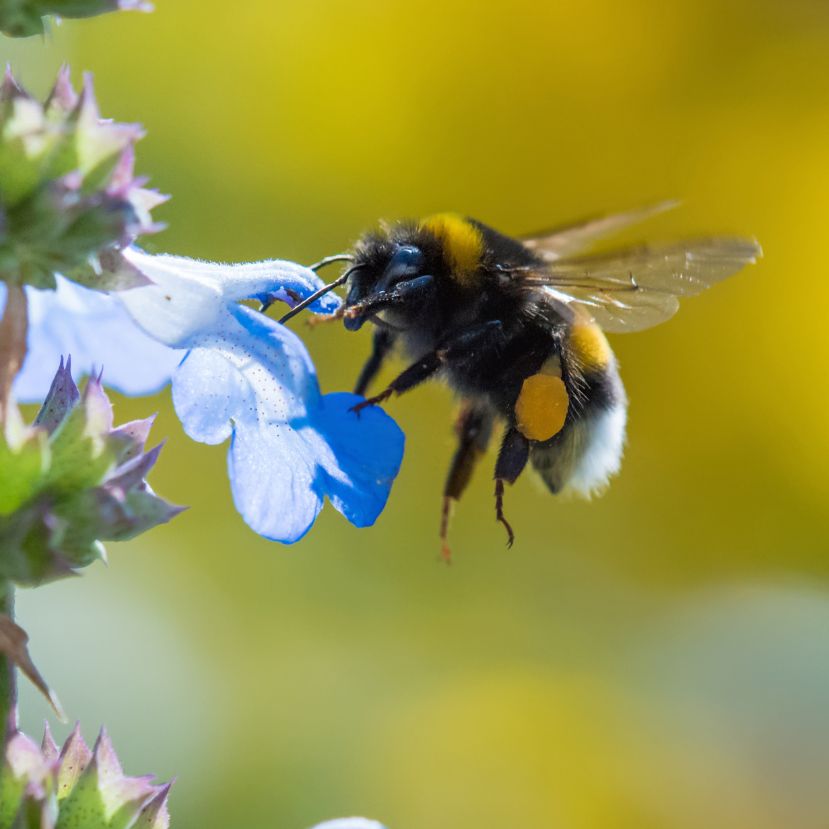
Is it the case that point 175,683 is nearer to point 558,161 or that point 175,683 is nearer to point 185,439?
point 185,439

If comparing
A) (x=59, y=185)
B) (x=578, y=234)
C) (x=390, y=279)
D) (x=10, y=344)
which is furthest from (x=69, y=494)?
(x=578, y=234)

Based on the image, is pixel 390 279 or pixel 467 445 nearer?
pixel 390 279

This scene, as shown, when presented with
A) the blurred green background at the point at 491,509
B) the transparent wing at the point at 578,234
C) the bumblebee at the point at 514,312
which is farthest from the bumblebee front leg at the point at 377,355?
the blurred green background at the point at 491,509

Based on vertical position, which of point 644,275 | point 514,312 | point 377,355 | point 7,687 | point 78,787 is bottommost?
point 78,787

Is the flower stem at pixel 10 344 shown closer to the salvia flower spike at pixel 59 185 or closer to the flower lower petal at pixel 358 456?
the salvia flower spike at pixel 59 185

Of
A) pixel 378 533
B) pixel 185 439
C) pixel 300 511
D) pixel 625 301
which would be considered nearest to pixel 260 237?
pixel 185 439

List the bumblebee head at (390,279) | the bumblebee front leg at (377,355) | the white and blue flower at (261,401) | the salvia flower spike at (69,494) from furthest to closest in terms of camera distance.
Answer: the bumblebee front leg at (377,355), the bumblebee head at (390,279), the white and blue flower at (261,401), the salvia flower spike at (69,494)

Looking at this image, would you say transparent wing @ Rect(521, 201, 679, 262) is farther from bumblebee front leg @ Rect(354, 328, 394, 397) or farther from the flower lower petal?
the flower lower petal

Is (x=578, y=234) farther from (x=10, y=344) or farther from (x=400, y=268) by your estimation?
(x=10, y=344)

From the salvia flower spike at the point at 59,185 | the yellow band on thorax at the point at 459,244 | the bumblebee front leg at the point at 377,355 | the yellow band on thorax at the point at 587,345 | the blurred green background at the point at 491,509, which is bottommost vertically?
the blurred green background at the point at 491,509
